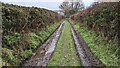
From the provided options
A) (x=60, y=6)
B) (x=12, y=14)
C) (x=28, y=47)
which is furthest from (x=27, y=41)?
(x=60, y=6)

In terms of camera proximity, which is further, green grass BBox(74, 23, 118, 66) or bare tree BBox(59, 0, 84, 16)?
bare tree BBox(59, 0, 84, 16)

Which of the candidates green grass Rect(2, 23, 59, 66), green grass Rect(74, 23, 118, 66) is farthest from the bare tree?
green grass Rect(2, 23, 59, 66)

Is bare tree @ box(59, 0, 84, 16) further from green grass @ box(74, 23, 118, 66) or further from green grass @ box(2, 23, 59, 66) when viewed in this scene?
green grass @ box(2, 23, 59, 66)

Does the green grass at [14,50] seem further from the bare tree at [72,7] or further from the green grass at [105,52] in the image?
the bare tree at [72,7]

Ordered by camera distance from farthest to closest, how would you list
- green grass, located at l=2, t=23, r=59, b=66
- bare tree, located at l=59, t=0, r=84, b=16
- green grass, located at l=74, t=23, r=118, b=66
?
bare tree, located at l=59, t=0, r=84, b=16, green grass, located at l=74, t=23, r=118, b=66, green grass, located at l=2, t=23, r=59, b=66

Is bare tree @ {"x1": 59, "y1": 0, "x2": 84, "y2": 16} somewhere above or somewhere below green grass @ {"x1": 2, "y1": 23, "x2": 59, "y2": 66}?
below

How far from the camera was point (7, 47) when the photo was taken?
15297 millimetres

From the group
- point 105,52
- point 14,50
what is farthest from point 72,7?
point 14,50

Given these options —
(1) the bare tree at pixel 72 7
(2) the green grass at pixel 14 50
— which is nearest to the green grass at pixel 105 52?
(2) the green grass at pixel 14 50

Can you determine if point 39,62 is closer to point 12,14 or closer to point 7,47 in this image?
point 7,47

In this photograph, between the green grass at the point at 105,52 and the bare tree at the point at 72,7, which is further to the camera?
the bare tree at the point at 72,7

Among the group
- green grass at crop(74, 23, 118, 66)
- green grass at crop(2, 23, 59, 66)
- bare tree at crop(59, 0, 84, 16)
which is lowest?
bare tree at crop(59, 0, 84, 16)

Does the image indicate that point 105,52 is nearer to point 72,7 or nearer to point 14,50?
point 14,50

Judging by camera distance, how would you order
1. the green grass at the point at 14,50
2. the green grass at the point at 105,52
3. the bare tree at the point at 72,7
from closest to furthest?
the green grass at the point at 14,50 → the green grass at the point at 105,52 → the bare tree at the point at 72,7
